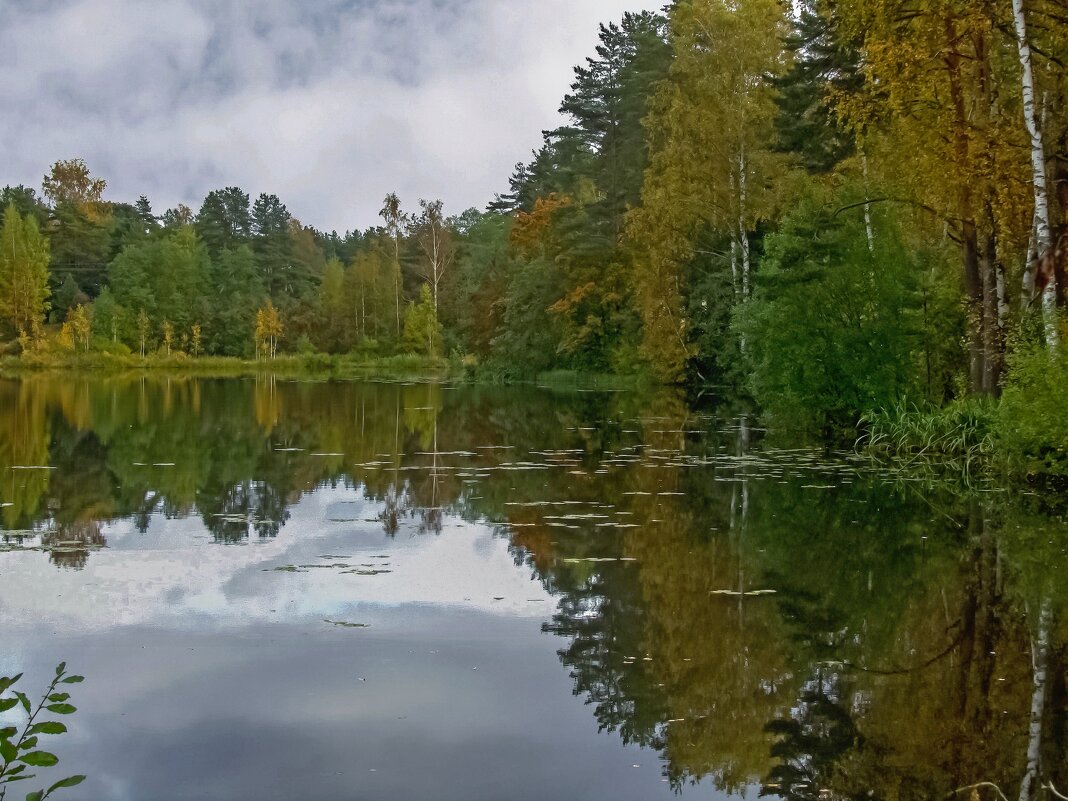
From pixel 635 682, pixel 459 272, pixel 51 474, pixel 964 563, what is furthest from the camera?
pixel 459 272

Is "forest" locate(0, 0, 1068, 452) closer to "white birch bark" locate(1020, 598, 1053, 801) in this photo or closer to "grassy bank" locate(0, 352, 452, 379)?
"grassy bank" locate(0, 352, 452, 379)

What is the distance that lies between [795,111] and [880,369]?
48.3 feet

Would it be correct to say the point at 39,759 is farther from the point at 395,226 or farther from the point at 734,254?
the point at 395,226

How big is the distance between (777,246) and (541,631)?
1618 cm

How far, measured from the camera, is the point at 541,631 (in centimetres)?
757

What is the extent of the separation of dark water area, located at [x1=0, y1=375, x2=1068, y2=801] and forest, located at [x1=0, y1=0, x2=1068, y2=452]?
4.33 meters

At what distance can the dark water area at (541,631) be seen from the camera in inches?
203

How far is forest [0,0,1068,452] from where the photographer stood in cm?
1599

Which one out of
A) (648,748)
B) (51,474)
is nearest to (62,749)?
(648,748)

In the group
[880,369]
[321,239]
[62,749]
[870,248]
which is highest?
[321,239]

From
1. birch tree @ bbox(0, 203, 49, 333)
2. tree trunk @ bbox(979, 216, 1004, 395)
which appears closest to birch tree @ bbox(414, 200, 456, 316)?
birch tree @ bbox(0, 203, 49, 333)

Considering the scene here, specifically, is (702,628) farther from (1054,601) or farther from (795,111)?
(795,111)

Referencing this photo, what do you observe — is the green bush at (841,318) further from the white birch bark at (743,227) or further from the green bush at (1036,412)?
the white birch bark at (743,227)

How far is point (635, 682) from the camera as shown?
630 centimetres
